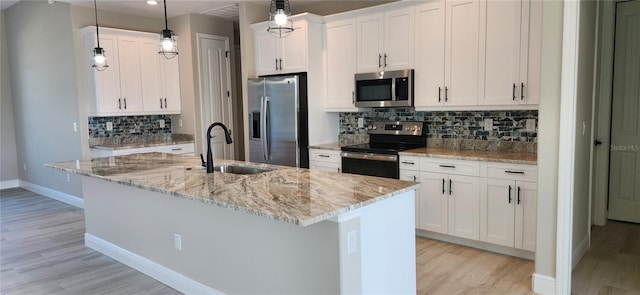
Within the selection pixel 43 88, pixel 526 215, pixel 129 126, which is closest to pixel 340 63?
pixel 526 215

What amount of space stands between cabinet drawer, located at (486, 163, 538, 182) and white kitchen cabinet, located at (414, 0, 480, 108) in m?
0.66

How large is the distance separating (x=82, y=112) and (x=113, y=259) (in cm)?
246

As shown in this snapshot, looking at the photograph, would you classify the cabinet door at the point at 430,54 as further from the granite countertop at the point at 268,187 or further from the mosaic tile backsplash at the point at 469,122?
the granite countertop at the point at 268,187

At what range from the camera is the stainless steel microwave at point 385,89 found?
14.0ft

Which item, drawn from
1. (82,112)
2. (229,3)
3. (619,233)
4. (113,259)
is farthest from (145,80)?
(619,233)

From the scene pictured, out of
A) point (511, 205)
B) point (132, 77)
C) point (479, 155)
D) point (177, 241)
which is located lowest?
point (177, 241)

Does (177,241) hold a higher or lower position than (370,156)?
lower

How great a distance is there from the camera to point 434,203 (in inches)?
156

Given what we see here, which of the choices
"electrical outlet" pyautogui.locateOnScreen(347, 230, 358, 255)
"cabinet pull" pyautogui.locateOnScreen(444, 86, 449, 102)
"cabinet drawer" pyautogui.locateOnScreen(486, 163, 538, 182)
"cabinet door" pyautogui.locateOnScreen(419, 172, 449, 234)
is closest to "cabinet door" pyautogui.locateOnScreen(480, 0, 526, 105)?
"cabinet pull" pyautogui.locateOnScreen(444, 86, 449, 102)

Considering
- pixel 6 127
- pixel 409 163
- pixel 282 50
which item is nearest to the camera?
pixel 409 163

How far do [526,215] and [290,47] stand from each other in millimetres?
2975

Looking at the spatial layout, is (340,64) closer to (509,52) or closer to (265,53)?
(265,53)

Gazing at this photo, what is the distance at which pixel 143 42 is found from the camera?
5.71m

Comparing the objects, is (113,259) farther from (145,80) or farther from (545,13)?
(545,13)
